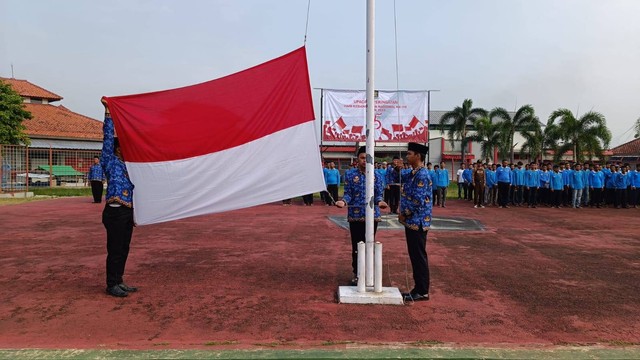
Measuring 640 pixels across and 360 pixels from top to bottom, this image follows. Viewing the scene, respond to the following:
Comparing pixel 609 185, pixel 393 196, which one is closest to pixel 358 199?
pixel 393 196

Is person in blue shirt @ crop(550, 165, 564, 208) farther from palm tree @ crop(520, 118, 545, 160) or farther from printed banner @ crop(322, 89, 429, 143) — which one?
palm tree @ crop(520, 118, 545, 160)

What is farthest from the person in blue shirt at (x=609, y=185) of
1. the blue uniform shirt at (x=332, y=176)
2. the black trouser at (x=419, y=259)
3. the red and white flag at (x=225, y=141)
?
the red and white flag at (x=225, y=141)

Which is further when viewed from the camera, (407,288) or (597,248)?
(597,248)

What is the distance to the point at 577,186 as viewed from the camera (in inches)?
662

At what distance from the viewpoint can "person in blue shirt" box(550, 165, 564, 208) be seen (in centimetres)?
1683

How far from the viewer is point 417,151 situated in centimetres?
505

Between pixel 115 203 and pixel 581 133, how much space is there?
28.2 metres

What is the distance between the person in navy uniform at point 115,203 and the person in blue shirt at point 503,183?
1468 centimetres

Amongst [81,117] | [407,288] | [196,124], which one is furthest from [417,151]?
[81,117]

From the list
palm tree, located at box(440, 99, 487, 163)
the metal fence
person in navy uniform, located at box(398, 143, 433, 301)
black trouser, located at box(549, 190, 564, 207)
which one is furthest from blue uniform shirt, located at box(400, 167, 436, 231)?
palm tree, located at box(440, 99, 487, 163)

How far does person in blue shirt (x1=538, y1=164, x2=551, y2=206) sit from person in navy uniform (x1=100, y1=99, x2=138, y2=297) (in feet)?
52.7

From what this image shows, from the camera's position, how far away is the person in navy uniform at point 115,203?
4965 mm

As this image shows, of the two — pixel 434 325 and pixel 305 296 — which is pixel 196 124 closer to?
pixel 305 296

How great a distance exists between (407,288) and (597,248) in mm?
4891
